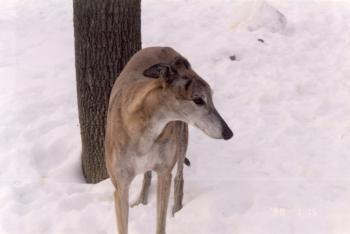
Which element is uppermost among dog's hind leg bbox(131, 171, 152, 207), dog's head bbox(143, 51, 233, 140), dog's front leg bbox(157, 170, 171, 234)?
dog's head bbox(143, 51, 233, 140)

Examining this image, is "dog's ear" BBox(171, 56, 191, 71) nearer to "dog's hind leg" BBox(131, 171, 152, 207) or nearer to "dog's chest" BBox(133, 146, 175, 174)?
"dog's chest" BBox(133, 146, 175, 174)

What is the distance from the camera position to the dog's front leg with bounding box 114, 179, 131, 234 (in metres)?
3.74

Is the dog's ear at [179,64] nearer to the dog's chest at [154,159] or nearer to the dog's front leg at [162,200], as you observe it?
the dog's chest at [154,159]

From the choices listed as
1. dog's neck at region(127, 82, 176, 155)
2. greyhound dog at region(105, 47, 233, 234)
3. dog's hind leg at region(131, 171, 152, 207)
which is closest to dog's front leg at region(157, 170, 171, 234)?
greyhound dog at region(105, 47, 233, 234)

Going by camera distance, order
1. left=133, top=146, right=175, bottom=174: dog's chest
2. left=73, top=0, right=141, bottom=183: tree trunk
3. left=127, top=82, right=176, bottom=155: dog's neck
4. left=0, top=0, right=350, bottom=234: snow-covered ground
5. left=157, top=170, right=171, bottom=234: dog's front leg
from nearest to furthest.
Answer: left=127, top=82, right=176, bottom=155: dog's neck < left=133, top=146, right=175, bottom=174: dog's chest < left=157, top=170, right=171, bottom=234: dog's front leg < left=0, top=0, right=350, bottom=234: snow-covered ground < left=73, top=0, right=141, bottom=183: tree trunk

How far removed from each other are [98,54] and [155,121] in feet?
Result: 4.89

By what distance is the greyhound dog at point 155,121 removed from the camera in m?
3.34

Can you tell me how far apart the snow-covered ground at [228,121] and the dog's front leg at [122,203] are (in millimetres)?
359

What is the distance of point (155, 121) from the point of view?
3502mm

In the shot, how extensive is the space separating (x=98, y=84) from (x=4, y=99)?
193 cm

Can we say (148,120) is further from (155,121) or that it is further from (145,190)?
(145,190)

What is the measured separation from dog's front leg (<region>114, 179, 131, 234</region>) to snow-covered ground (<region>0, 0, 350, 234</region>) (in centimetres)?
36

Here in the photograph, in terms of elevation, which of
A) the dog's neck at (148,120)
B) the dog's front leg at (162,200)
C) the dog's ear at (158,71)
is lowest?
the dog's front leg at (162,200)

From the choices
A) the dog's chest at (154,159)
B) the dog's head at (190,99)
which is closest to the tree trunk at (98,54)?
the dog's chest at (154,159)
